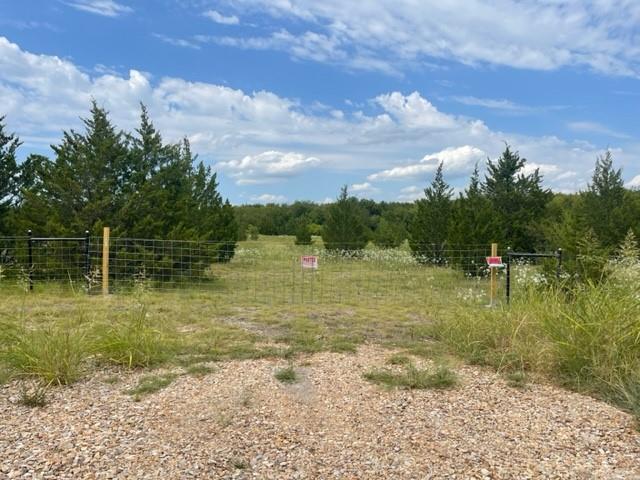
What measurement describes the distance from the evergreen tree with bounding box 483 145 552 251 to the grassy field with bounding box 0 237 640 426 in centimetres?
783

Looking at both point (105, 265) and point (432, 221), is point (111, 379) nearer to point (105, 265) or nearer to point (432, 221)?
point (105, 265)

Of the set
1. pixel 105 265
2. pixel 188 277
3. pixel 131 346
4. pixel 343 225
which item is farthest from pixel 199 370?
pixel 343 225

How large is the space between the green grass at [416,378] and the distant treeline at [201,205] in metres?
2.55

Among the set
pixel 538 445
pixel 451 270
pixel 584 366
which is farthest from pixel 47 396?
pixel 451 270

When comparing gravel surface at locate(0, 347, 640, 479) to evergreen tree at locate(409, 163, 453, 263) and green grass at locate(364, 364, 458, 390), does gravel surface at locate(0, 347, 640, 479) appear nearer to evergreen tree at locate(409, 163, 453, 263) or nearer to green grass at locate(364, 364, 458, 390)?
green grass at locate(364, 364, 458, 390)

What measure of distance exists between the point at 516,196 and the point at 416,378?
42.4 ft

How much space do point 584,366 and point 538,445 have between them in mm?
1229

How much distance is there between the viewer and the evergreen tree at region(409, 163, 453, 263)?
1405 centimetres

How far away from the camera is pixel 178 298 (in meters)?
7.46

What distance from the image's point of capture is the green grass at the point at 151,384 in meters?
3.27

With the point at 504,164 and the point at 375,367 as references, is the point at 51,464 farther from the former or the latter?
the point at 504,164

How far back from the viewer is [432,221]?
14359 millimetres

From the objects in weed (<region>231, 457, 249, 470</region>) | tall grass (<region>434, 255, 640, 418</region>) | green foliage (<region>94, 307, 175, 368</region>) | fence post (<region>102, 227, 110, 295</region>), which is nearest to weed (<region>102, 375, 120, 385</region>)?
green foliage (<region>94, 307, 175, 368</region>)

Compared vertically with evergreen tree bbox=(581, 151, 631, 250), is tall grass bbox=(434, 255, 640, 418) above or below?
below
